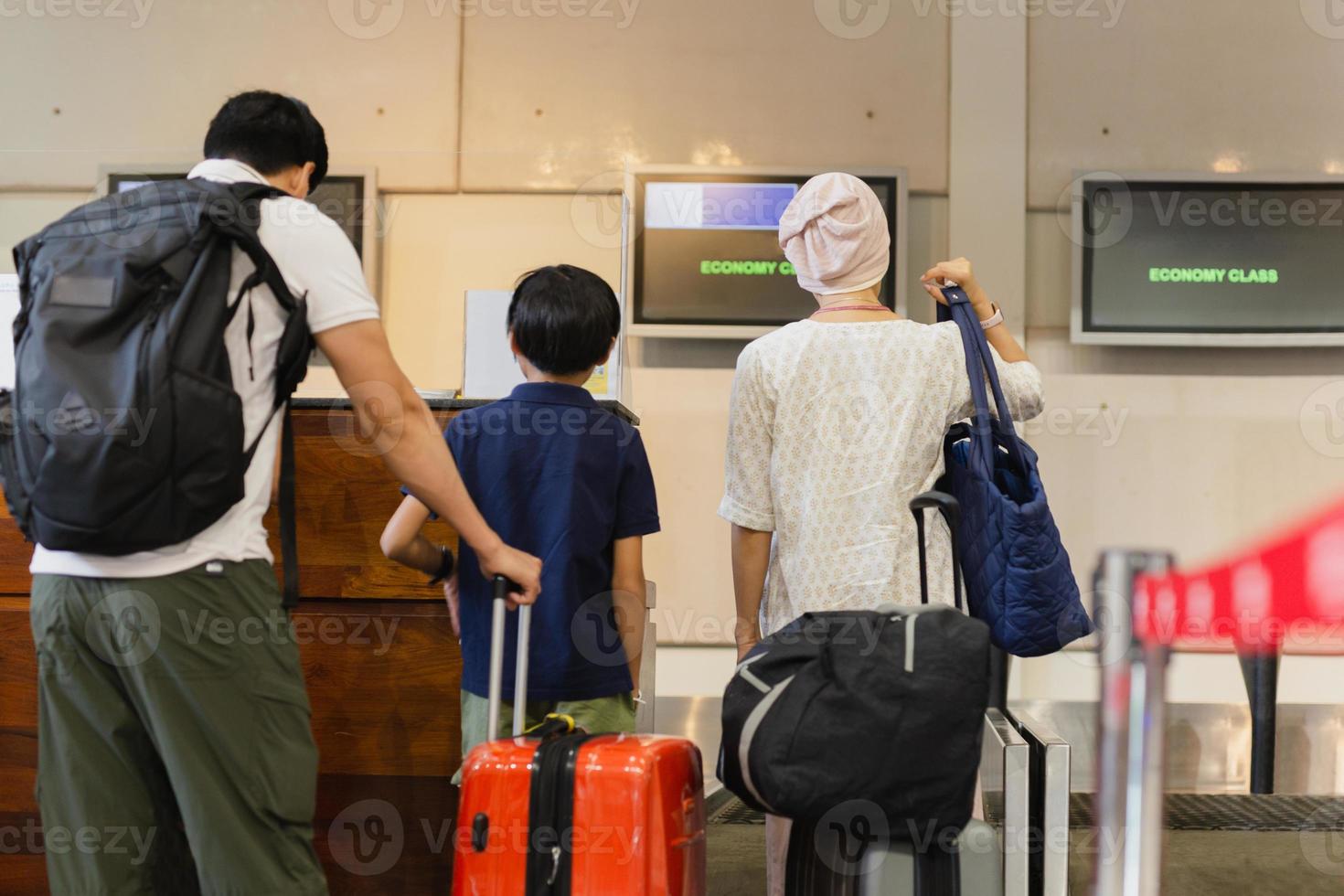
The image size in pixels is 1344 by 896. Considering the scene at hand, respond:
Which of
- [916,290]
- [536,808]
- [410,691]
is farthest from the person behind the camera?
[916,290]

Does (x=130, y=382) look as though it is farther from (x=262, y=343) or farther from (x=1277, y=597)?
(x=1277, y=597)

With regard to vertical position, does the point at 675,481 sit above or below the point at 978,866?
above

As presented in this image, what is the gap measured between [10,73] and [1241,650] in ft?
16.1

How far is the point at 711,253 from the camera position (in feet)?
13.2

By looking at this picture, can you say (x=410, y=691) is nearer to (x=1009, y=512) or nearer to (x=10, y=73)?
(x=1009, y=512)

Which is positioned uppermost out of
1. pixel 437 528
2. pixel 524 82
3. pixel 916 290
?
pixel 524 82

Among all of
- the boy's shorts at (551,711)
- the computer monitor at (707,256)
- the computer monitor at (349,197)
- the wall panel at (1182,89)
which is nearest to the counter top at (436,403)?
the boy's shorts at (551,711)

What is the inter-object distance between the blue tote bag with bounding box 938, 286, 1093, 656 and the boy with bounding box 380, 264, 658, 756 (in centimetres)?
54

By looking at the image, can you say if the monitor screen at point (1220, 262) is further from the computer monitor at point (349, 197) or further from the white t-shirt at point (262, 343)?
the white t-shirt at point (262, 343)

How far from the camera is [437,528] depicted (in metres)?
2.31

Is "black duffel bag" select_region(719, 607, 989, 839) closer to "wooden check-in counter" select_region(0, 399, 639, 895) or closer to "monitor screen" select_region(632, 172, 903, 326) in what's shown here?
"wooden check-in counter" select_region(0, 399, 639, 895)

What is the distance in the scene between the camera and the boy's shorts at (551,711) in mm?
1868

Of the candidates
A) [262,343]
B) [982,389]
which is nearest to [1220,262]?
[982,389]

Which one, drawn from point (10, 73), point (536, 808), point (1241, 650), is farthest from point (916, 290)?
point (10, 73)
